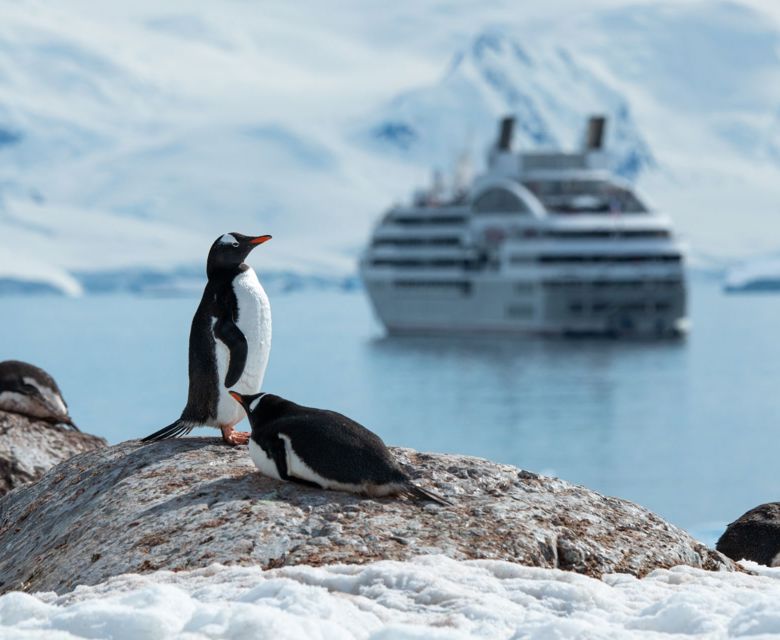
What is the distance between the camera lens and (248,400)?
7.38m

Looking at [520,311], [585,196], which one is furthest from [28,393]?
[585,196]

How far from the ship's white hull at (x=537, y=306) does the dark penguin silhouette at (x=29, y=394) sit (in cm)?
7357

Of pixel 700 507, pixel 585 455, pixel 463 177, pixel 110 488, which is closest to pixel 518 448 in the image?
pixel 585 455

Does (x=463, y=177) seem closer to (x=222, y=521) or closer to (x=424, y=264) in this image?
(x=424, y=264)

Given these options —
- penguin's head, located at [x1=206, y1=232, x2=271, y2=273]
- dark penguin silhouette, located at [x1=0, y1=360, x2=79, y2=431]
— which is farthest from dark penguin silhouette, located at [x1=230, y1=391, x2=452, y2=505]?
dark penguin silhouette, located at [x1=0, y1=360, x2=79, y2=431]

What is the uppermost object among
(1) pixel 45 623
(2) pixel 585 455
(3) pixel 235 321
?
(3) pixel 235 321

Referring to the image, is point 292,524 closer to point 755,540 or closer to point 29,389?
point 755,540

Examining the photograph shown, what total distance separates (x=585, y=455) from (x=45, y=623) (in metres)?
43.7

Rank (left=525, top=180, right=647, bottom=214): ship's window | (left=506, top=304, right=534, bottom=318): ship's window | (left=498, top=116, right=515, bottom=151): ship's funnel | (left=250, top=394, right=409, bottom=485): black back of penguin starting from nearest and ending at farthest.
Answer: (left=250, top=394, right=409, bottom=485): black back of penguin, (left=506, top=304, right=534, bottom=318): ship's window, (left=525, top=180, right=647, bottom=214): ship's window, (left=498, top=116, right=515, bottom=151): ship's funnel

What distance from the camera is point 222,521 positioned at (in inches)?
251

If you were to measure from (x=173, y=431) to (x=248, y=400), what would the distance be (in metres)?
0.80

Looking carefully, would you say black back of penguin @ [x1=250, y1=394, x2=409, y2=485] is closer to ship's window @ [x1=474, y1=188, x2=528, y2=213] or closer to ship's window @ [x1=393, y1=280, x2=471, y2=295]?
ship's window @ [x1=474, y1=188, x2=528, y2=213]

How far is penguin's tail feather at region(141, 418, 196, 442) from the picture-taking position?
26.0ft

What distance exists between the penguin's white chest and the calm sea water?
76.6ft
